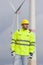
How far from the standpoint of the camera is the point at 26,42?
544 inches

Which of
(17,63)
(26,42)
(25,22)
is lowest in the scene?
(17,63)

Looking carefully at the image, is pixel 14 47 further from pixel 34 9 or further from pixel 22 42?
pixel 34 9

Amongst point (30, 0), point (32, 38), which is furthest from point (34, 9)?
point (32, 38)

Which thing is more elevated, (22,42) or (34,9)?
(34,9)

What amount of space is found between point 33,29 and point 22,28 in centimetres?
589

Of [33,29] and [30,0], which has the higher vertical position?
[30,0]

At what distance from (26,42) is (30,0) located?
6.59m

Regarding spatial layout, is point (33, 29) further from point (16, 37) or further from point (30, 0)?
point (16, 37)

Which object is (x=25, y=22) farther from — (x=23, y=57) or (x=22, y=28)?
(x=23, y=57)

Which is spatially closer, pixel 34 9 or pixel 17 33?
pixel 17 33

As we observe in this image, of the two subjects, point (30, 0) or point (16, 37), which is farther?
point (30, 0)

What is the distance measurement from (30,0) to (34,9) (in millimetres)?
600

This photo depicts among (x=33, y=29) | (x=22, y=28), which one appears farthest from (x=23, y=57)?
(x=33, y=29)

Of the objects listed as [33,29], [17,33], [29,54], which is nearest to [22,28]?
[17,33]
